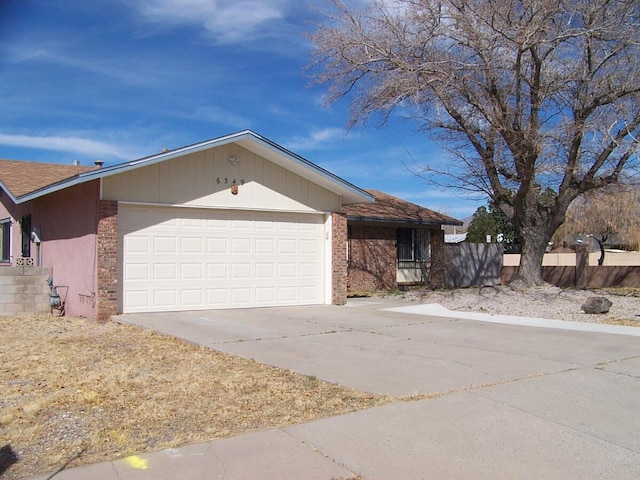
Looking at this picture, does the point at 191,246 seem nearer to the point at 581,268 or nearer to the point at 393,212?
the point at 393,212

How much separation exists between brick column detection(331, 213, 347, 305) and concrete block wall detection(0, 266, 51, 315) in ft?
22.6

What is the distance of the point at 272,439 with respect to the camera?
16.0 ft

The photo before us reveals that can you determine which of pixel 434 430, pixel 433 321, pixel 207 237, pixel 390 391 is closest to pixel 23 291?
pixel 207 237

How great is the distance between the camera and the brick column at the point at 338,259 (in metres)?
15.2

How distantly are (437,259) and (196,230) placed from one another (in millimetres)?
12754

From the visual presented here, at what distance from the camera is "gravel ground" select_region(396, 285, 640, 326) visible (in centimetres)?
1295

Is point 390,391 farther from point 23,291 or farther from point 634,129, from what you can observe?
point 634,129

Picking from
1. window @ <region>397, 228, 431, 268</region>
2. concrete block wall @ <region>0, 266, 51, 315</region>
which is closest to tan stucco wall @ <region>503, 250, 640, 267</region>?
window @ <region>397, 228, 431, 268</region>

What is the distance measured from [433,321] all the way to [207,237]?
214 inches

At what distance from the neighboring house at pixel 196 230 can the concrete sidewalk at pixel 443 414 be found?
255 centimetres

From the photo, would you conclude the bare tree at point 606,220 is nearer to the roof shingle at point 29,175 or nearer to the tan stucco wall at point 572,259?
the tan stucco wall at point 572,259

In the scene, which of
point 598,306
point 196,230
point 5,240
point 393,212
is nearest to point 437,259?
point 393,212

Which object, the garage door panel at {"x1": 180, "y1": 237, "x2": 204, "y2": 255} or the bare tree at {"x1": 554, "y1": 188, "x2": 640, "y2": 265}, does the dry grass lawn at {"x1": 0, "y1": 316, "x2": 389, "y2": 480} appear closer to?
the garage door panel at {"x1": 180, "y1": 237, "x2": 204, "y2": 255}

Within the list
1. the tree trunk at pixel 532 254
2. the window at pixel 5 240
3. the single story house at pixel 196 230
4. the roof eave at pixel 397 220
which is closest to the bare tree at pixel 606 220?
the roof eave at pixel 397 220
